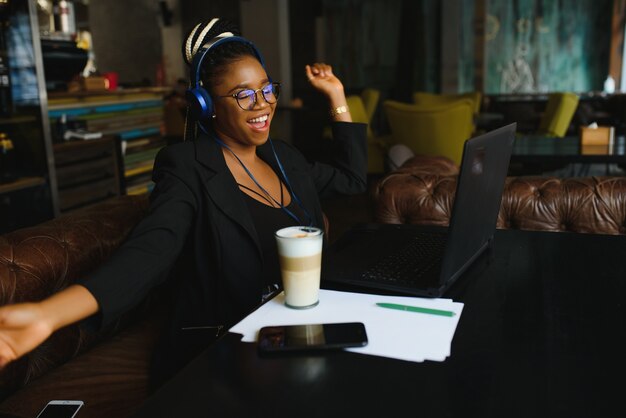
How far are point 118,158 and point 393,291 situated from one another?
355cm

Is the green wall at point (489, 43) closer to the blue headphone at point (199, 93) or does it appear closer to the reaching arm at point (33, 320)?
the blue headphone at point (199, 93)

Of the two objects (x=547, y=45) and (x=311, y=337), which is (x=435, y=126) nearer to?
(x=311, y=337)

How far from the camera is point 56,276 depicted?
1.60m

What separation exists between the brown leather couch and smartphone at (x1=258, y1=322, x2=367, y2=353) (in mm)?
624

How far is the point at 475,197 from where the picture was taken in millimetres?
1264

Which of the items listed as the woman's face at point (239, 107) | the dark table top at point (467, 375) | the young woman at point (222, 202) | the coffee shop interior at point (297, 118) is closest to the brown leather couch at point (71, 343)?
the coffee shop interior at point (297, 118)

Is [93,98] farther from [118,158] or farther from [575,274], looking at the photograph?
[575,274]

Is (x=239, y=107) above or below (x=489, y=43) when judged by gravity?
below

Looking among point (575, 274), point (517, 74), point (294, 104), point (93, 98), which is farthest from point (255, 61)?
point (517, 74)

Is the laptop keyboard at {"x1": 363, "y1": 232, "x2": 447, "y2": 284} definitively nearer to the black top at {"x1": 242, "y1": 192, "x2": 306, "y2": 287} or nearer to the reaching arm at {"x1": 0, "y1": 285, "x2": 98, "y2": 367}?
the black top at {"x1": 242, "y1": 192, "x2": 306, "y2": 287}

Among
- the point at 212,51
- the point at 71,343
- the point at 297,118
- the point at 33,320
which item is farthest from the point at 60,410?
the point at 297,118

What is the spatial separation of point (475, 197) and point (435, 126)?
418 cm

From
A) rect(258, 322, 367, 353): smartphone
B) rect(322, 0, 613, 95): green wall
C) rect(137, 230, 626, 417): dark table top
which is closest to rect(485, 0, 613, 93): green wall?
rect(322, 0, 613, 95): green wall

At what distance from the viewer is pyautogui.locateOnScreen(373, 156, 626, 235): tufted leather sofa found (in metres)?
2.04
